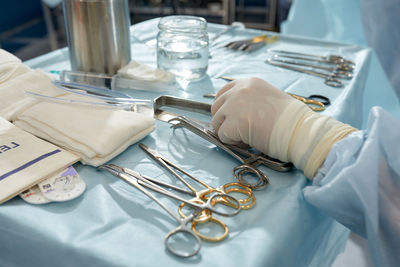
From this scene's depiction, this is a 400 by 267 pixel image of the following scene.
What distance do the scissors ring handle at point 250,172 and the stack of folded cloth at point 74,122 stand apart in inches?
7.2

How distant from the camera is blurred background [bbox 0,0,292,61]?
284cm

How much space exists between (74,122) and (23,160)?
10 cm

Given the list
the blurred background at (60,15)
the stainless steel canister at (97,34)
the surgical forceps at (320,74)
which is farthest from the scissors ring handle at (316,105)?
the blurred background at (60,15)

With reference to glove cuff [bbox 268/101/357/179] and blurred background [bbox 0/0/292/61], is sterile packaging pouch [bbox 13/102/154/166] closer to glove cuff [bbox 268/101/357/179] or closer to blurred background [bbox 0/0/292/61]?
glove cuff [bbox 268/101/357/179]

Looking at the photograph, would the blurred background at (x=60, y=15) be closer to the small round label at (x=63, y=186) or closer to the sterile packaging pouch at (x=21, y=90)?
the sterile packaging pouch at (x=21, y=90)

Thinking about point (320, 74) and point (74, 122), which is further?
point (320, 74)

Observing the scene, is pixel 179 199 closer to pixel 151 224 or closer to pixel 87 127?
pixel 151 224

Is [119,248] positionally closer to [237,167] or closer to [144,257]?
[144,257]

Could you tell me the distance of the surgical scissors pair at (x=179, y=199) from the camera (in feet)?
1.35

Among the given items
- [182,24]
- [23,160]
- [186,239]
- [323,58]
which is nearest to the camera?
[186,239]

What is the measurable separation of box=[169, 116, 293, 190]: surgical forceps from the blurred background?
2.37m

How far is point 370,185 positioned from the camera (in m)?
0.47

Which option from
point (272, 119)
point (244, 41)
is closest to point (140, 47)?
point (244, 41)

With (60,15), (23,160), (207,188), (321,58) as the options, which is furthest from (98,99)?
(60,15)
